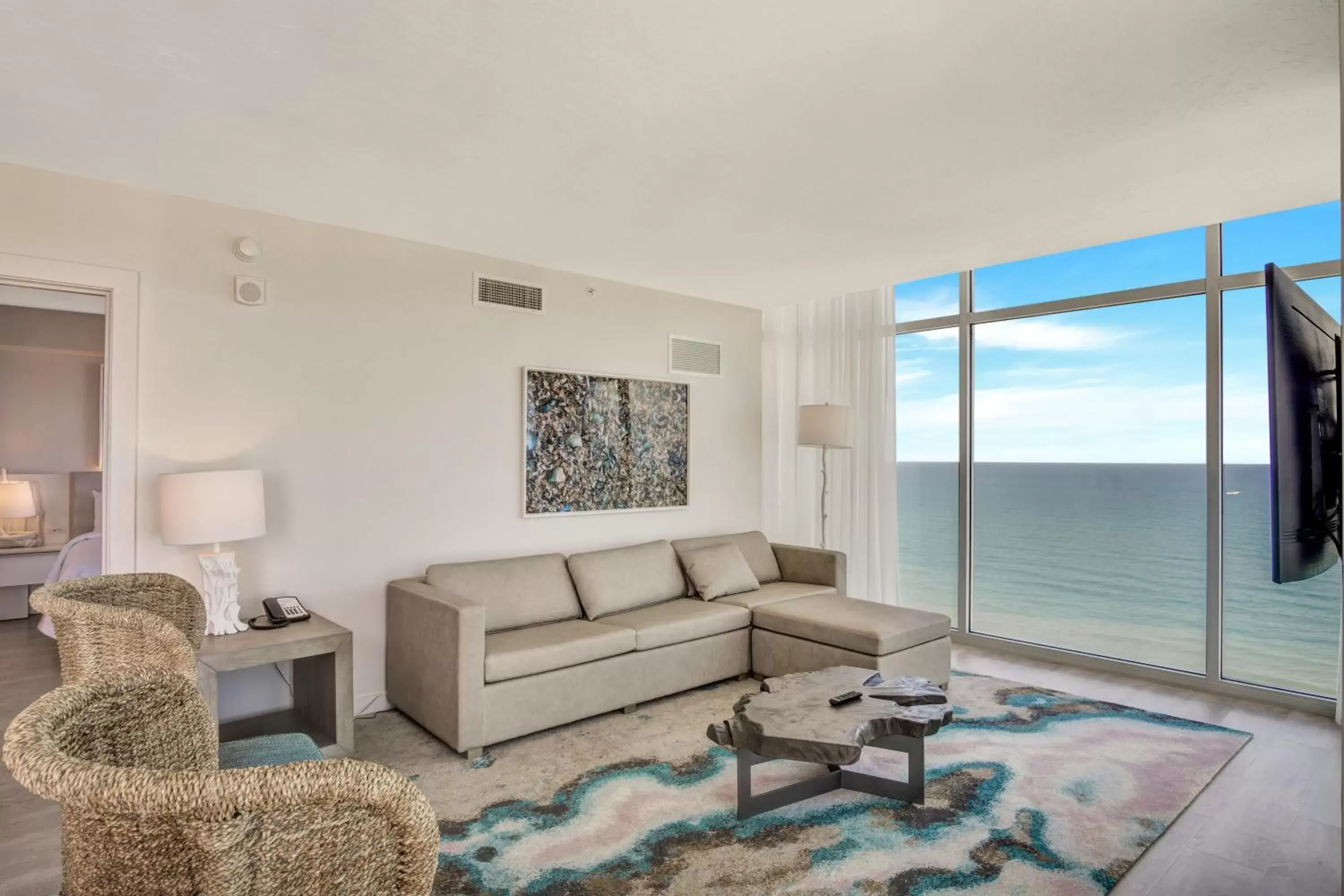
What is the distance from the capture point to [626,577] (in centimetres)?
434

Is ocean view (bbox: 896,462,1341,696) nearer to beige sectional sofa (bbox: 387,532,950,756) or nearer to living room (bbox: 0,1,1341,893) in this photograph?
living room (bbox: 0,1,1341,893)

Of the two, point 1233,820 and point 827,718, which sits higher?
point 827,718

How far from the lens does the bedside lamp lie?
2.95m

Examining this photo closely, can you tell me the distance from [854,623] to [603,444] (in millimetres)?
1914

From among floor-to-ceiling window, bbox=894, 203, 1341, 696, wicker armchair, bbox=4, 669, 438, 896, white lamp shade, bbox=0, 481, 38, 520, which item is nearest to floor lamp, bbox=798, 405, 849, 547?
floor-to-ceiling window, bbox=894, 203, 1341, 696

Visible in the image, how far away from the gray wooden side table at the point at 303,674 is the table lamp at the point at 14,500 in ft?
8.41

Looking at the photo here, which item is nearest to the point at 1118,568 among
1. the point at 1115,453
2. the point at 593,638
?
the point at 1115,453

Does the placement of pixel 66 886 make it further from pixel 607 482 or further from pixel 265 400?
pixel 607 482

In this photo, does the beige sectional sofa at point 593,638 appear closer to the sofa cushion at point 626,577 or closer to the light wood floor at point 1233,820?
the sofa cushion at point 626,577

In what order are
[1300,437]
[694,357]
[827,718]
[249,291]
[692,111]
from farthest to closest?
[694,357]
[249,291]
[827,718]
[692,111]
[1300,437]

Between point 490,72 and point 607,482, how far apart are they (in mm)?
2899

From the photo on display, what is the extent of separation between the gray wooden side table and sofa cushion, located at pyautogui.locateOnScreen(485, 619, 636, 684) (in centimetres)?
61

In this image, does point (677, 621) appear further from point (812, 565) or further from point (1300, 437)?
point (1300, 437)

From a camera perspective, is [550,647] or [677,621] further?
[677,621]
